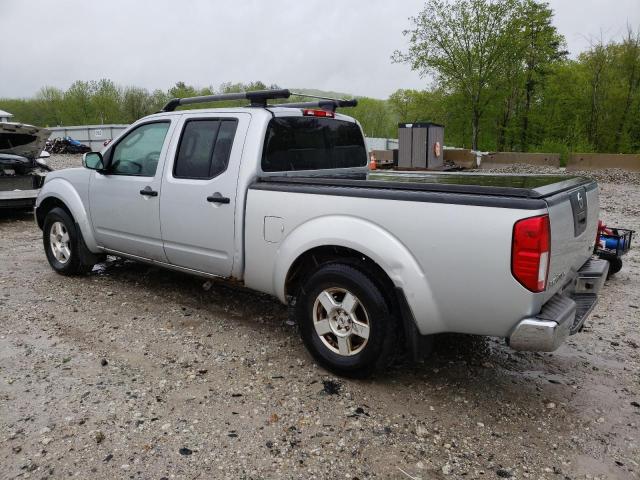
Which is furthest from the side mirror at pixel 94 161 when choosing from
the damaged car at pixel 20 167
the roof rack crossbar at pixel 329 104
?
the damaged car at pixel 20 167

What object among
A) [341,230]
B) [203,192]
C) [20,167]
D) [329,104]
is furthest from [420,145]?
[341,230]

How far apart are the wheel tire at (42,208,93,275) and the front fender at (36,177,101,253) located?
14 cm

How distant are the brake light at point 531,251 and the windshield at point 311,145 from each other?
6.96 feet

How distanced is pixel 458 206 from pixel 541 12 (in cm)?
3541

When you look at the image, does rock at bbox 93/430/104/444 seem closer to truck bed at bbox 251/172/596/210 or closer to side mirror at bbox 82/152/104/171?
truck bed at bbox 251/172/596/210

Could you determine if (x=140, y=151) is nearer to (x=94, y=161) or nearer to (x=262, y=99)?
(x=94, y=161)

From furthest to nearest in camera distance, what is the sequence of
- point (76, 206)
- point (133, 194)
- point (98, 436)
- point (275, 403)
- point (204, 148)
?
point (76, 206), point (133, 194), point (204, 148), point (275, 403), point (98, 436)

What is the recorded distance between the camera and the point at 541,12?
32.5 meters

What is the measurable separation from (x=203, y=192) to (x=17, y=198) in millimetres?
6967

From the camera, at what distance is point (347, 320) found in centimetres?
352

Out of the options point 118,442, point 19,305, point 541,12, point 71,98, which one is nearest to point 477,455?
point 118,442

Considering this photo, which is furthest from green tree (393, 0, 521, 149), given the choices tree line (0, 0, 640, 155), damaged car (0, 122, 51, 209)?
damaged car (0, 122, 51, 209)

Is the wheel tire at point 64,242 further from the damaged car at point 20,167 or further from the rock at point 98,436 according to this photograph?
the damaged car at point 20,167

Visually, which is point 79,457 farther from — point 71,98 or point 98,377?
point 71,98
